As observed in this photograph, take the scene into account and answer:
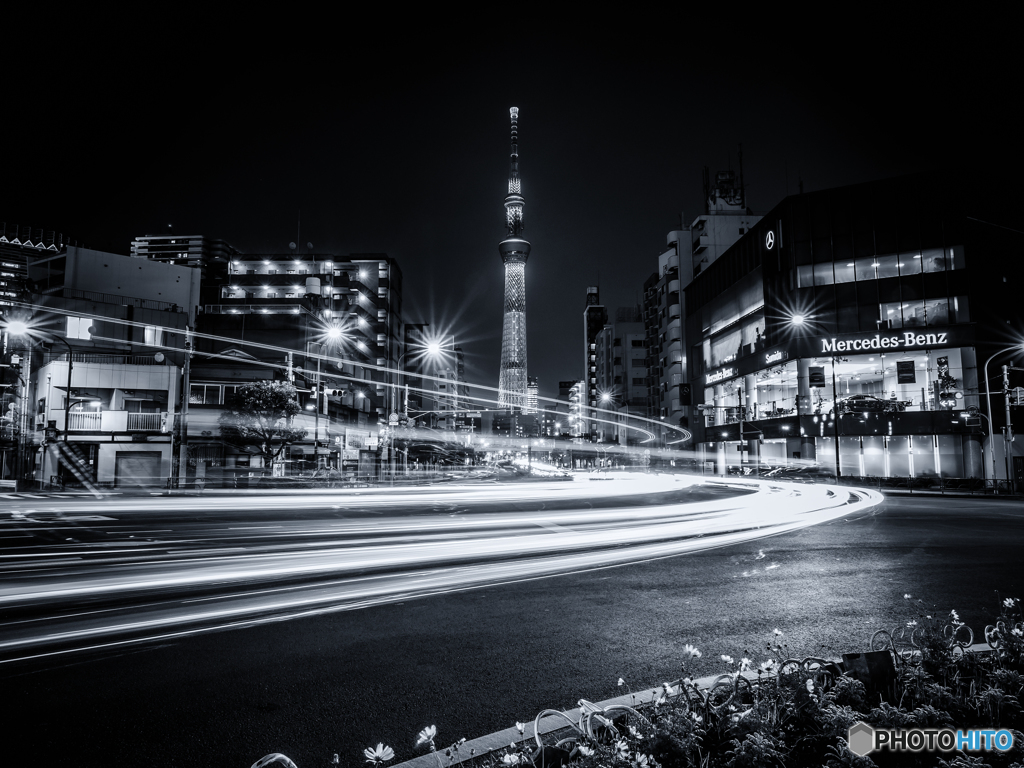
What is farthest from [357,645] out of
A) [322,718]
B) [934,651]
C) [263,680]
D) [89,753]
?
[934,651]

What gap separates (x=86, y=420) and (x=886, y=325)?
60747mm

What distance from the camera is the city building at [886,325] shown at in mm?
45500

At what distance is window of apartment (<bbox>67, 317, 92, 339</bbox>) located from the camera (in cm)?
4634

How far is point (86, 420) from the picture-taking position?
42.8 metres

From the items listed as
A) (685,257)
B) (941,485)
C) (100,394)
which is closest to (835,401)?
(941,485)

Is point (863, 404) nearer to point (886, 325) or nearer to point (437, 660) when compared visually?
point (886, 325)

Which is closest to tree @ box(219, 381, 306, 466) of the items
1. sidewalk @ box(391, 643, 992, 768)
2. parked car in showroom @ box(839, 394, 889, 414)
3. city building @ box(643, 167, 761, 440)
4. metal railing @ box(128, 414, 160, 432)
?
metal railing @ box(128, 414, 160, 432)

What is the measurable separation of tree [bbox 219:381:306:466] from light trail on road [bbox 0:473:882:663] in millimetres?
20754

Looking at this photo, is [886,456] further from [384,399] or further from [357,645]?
[384,399]

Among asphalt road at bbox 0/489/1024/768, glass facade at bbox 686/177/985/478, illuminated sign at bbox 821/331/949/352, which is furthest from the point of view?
illuminated sign at bbox 821/331/949/352

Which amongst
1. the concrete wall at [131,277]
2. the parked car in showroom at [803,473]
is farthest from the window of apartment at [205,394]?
the parked car in showroom at [803,473]

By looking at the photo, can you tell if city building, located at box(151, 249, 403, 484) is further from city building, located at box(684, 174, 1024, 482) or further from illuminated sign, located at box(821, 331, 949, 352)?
illuminated sign, located at box(821, 331, 949, 352)

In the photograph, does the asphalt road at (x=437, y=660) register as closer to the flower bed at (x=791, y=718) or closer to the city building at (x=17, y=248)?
the flower bed at (x=791, y=718)

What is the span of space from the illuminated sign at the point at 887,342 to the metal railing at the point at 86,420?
2172 inches
